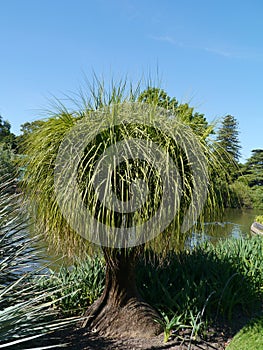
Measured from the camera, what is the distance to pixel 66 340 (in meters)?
2.79

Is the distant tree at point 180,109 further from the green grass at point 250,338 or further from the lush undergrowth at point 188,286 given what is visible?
the green grass at point 250,338

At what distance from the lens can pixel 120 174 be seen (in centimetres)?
244

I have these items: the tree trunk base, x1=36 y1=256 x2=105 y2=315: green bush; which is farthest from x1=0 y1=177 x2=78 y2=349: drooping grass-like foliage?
x1=36 y1=256 x2=105 y2=315: green bush

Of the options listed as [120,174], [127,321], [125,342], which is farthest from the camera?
[127,321]

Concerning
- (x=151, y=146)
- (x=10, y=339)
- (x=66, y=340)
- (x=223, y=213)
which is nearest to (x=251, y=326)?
(x=223, y=213)

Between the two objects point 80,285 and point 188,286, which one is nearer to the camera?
point 188,286

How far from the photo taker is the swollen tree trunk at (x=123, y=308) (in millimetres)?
2895

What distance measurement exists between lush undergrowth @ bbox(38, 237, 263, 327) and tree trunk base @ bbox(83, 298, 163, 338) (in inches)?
5.7

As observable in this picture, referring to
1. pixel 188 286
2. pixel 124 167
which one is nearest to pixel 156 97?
pixel 124 167

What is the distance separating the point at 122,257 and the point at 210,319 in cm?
105

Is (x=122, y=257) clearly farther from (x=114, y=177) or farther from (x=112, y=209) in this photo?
(x=114, y=177)

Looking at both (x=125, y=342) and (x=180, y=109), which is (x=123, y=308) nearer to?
(x=125, y=342)

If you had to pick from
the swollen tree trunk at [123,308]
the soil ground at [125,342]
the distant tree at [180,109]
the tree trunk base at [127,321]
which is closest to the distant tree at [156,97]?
the distant tree at [180,109]

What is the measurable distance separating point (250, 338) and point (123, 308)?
1140 millimetres
